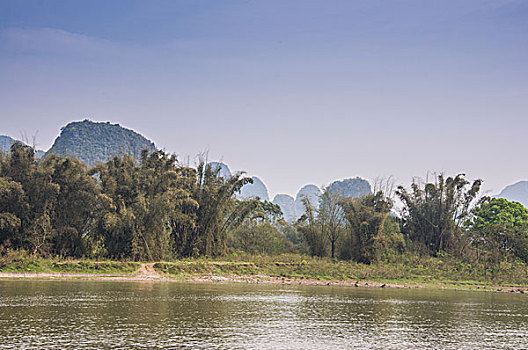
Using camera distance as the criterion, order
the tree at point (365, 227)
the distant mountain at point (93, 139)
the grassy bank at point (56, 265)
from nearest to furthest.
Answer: the grassy bank at point (56, 265), the tree at point (365, 227), the distant mountain at point (93, 139)

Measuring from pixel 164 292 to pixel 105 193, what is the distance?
1354cm

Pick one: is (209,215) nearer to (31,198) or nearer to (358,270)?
(358,270)

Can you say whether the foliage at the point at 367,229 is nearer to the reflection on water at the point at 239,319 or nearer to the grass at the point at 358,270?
the grass at the point at 358,270

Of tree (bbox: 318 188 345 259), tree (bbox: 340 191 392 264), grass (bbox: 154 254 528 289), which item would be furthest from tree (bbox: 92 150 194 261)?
tree (bbox: 340 191 392 264)

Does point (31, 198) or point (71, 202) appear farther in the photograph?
point (71, 202)

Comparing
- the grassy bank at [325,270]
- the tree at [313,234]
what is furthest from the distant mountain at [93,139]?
the grassy bank at [325,270]

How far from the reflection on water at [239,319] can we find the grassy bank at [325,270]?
5993 mm

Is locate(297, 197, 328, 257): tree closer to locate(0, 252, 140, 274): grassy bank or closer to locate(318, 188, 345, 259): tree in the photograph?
locate(318, 188, 345, 259): tree

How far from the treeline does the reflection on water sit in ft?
26.7

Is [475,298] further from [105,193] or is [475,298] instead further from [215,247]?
[105,193]

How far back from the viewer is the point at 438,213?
44.7 metres

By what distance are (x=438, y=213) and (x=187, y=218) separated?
21.7 m

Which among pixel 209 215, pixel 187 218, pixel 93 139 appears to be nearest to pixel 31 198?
pixel 187 218

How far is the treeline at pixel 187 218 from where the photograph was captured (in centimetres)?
3284
